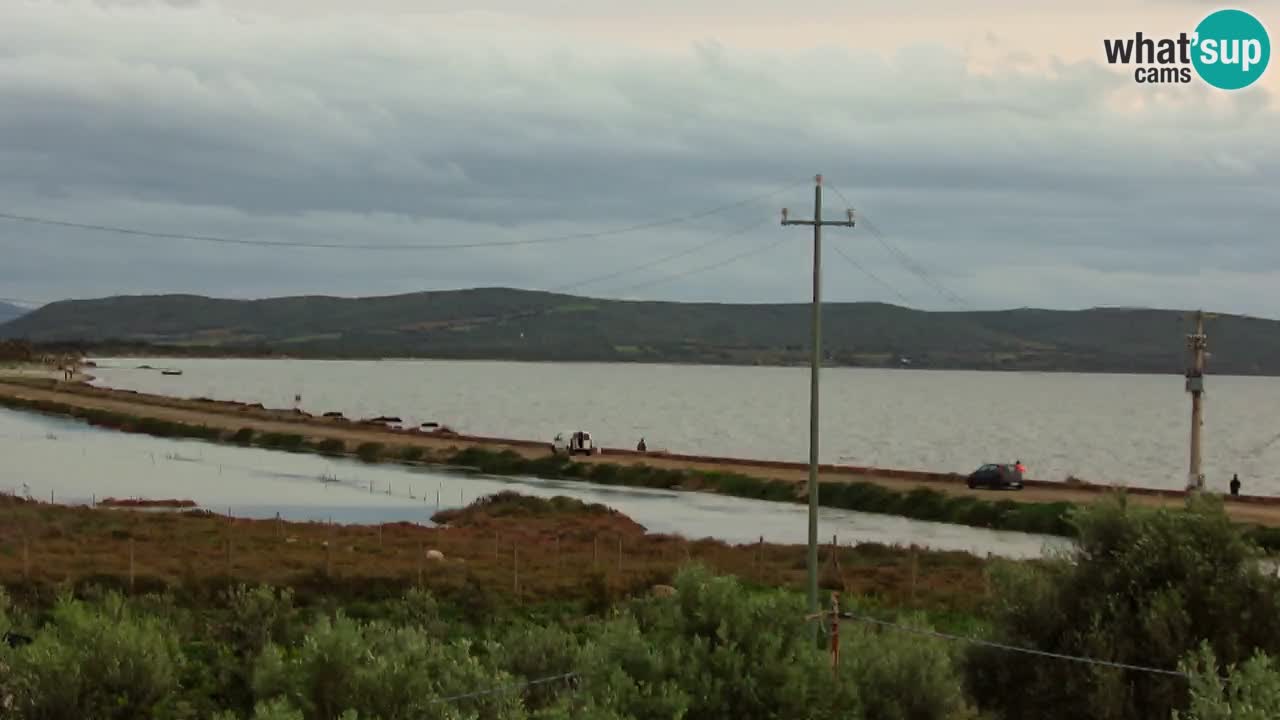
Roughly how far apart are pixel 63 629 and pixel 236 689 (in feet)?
13.7

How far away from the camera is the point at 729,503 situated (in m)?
93.8

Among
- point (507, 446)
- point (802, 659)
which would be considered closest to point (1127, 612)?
point (802, 659)

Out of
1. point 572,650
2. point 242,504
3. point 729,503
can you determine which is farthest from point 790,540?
point 572,650

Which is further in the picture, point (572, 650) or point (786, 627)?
point (572, 650)

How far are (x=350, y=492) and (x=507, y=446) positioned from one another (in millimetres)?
39070

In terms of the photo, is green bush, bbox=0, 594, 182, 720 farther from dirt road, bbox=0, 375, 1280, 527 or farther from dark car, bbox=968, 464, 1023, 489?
dark car, bbox=968, 464, 1023, 489

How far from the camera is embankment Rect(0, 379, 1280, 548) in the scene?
8200cm

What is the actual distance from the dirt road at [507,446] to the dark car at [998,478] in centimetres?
91

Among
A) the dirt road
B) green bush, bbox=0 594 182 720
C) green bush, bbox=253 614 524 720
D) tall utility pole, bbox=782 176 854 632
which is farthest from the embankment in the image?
green bush, bbox=0 594 182 720

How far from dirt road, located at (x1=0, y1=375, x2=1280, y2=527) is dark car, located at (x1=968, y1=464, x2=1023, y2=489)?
35.8 inches

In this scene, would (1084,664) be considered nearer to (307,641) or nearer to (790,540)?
(307,641)

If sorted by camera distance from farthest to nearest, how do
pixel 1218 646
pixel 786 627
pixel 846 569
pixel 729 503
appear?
1. pixel 729 503
2. pixel 846 569
3. pixel 1218 646
4. pixel 786 627

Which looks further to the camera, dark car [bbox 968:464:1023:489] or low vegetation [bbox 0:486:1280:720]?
dark car [bbox 968:464:1023:489]

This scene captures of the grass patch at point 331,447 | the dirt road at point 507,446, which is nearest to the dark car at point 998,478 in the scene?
the dirt road at point 507,446
